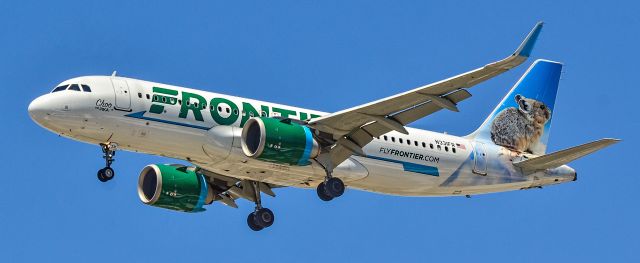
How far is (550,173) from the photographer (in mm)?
56656

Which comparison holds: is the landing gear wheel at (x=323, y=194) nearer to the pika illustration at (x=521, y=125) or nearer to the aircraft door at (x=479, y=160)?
the aircraft door at (x=479, y=160)

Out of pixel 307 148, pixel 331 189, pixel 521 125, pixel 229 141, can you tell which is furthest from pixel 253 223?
pixel 521 125

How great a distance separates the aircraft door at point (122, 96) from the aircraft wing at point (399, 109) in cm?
677

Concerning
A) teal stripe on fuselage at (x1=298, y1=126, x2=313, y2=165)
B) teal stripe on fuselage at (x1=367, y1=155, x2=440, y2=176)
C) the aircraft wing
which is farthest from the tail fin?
teal stripe on fuselage at (x1=298, y1=126, x2=313, y2=165)

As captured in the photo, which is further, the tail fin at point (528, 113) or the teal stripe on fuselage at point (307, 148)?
the tail fin at point (528, 113)

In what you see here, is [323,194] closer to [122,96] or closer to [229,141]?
[229,141]

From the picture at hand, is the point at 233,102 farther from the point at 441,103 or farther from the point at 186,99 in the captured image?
the point at 441,103

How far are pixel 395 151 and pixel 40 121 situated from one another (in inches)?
543

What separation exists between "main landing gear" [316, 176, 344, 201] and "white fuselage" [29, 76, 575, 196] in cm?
74

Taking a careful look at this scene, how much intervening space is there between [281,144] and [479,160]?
10261 millimetres

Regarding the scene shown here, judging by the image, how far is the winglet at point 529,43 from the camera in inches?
1756

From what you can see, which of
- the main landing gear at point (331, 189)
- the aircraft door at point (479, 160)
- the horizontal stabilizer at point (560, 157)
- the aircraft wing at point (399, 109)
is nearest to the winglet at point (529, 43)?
the aircraft wing at point (399, 109)

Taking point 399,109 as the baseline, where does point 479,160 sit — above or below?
below

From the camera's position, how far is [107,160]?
49062 mm
